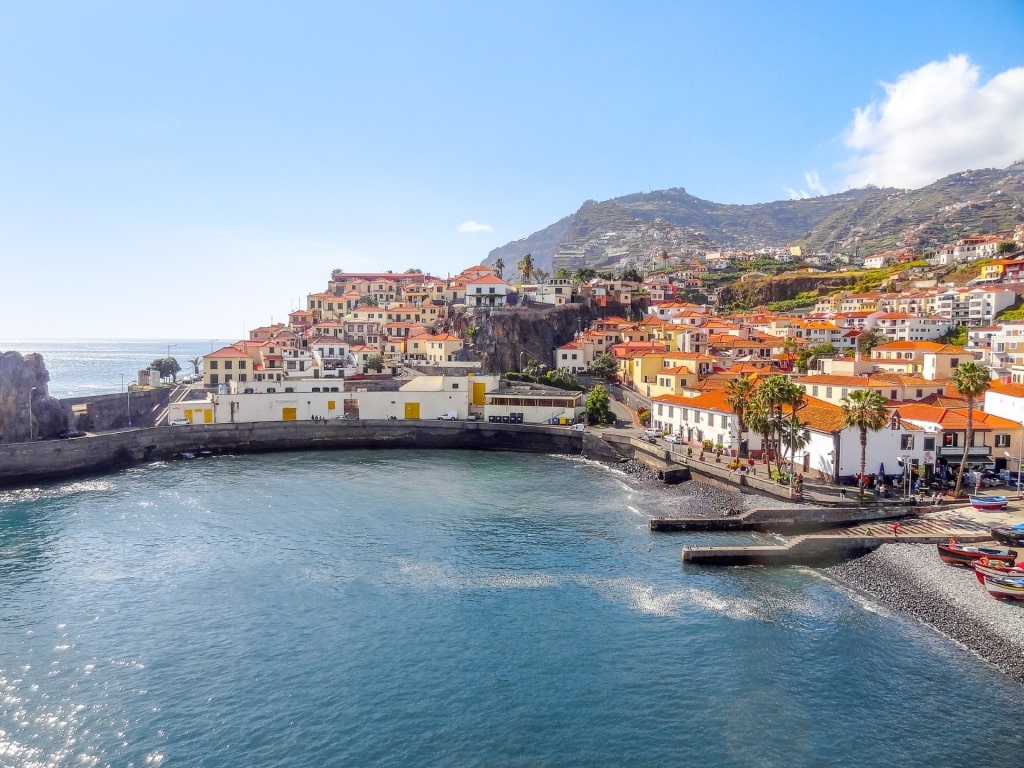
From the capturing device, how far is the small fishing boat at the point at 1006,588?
103 ft

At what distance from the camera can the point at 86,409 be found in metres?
75.1

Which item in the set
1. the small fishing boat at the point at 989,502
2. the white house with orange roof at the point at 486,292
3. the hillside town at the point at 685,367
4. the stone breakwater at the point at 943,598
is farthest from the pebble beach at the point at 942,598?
the white house with orange roof at the point at 486,292

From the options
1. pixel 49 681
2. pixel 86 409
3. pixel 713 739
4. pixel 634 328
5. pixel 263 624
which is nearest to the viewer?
pixel 713 739

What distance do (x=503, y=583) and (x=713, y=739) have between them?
Answer: 15.6 metres

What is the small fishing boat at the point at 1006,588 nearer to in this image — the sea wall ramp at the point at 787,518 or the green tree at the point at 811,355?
the sea wall ramp at the point at 787,518

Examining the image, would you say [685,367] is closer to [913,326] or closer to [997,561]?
[997,561]

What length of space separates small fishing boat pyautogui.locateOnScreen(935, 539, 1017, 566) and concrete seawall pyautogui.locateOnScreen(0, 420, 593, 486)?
38.8m

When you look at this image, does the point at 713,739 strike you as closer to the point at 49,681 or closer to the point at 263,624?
the point at 263,624

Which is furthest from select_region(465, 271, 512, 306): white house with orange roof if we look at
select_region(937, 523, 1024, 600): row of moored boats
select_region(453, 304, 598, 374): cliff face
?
select_region(937, 523, 1024, 600): row of moored boats

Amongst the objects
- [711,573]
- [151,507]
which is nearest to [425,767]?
[711,573]

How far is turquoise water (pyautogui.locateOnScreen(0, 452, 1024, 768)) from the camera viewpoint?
22.7 m

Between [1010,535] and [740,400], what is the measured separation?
23160mm

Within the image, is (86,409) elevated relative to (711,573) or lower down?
elevated

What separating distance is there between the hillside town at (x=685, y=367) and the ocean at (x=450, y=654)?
1810 centimetres
